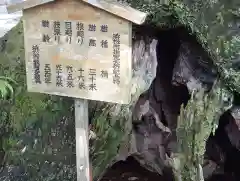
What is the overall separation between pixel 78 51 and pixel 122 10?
→ 1.52 ft

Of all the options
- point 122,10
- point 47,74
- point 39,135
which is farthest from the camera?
point 39,135

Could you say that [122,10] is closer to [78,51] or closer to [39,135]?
[78,51]

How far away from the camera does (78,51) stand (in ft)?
10.2

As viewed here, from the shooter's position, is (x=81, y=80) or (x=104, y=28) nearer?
(x=104, y=28)

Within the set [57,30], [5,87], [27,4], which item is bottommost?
[5,87]

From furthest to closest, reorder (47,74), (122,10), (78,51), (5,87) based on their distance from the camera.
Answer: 1. (5,87)
2. (47,74)
3. (78,51)
4. (122,10)

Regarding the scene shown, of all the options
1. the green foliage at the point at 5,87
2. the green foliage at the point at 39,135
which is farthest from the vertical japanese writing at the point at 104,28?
the green foliage at the point at 39,135

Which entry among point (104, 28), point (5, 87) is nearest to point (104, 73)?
point (104, 28)

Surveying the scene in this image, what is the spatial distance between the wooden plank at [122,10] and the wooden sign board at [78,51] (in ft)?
0.17

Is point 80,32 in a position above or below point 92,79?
above

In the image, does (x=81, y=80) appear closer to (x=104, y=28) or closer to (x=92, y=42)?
A: (x=92, y=42)

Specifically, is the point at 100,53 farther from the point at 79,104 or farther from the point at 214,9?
the point at 214,9

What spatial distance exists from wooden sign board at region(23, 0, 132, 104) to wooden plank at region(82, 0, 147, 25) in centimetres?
5

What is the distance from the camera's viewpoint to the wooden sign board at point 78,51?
2990 mm
